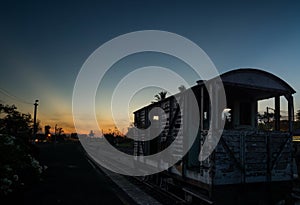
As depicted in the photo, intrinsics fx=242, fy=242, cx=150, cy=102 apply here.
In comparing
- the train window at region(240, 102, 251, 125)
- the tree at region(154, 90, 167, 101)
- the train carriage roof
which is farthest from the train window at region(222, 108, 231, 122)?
the tree at region(154, 90, 167, 101)

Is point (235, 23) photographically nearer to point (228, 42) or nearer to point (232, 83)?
point (228, 42)

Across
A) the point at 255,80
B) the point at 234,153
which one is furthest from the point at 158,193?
the point at 255,80

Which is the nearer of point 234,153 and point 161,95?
point 234,153

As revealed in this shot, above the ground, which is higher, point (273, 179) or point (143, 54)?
point (143, 54)

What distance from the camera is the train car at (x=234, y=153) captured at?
6.93 meters

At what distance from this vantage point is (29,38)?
55.2ft

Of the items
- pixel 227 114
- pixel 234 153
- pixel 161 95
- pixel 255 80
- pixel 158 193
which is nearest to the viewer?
pixel 234 153

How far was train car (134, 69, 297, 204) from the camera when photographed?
6930 millimetres

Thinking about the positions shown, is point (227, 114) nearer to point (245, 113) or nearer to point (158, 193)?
point (245, 113)

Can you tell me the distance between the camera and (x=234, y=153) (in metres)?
7.12

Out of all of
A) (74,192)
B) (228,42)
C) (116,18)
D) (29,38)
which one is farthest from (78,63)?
(74,192)

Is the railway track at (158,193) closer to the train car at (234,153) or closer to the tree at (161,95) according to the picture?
the train car at (234,153)

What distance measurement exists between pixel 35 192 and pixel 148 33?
1253 cm

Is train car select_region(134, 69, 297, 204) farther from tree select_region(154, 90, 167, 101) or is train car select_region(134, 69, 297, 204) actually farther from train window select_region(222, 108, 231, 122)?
tree select_region(154, 90, 167, 101)
